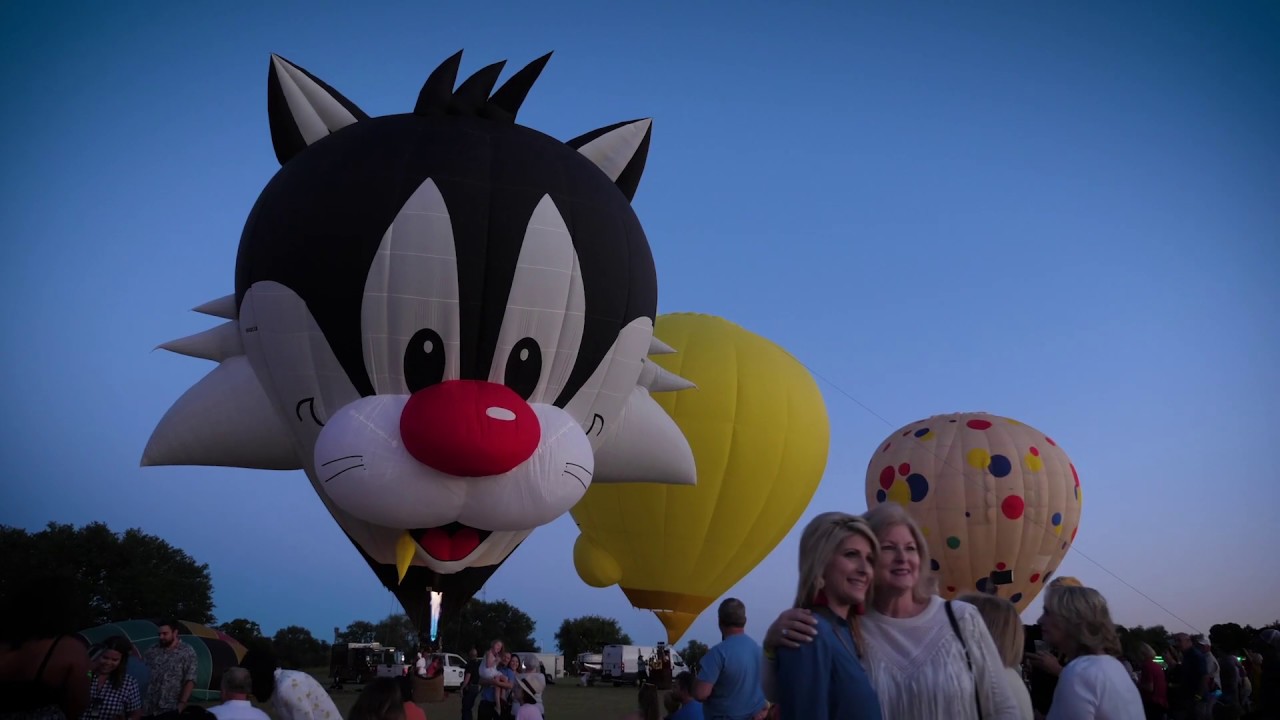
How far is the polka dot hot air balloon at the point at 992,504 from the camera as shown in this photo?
51.6 feet

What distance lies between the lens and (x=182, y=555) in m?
38.5

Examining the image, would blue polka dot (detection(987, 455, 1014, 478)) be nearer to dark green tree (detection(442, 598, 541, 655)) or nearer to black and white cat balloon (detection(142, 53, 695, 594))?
black and white cat balloon (detection(142, 53, 695, 594))

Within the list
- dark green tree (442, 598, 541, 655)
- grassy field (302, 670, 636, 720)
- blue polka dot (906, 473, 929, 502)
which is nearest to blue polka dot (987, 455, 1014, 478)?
blue polka dot (906, 473, 929, 502)

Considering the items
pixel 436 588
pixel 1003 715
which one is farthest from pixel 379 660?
pixel 1003 715

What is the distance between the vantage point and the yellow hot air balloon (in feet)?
45.5

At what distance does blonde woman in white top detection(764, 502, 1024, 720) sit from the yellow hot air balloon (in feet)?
36.1

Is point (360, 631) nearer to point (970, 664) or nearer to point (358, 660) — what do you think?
point (358, 660)

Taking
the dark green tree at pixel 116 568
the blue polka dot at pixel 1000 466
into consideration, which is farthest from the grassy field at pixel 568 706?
the dark green tree at pixel 116 568

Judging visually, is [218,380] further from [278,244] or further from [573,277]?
[573,277]

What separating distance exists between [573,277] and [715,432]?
18.0ft

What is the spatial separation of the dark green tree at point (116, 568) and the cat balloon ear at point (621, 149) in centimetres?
2881

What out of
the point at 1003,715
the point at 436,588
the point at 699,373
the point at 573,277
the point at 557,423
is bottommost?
the point at 1003,715

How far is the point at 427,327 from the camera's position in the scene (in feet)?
27.6

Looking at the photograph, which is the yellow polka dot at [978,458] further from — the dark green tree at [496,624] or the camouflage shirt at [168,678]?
the dark green tree at [496,624]
